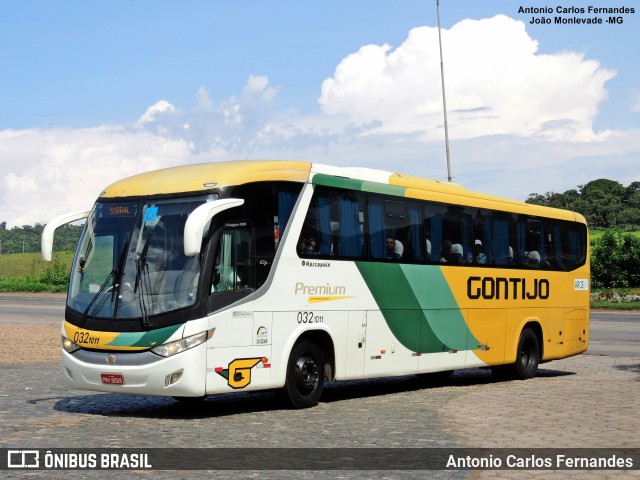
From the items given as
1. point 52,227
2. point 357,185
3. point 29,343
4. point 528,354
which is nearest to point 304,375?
point 357,185

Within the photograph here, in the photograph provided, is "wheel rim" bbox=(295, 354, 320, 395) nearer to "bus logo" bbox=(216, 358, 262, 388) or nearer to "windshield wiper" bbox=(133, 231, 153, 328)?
"bus logo" bbox=(216, 358, 262, 388)

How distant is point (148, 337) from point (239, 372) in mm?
1275

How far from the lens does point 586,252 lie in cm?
2288

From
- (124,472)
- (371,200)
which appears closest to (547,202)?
(371,200)

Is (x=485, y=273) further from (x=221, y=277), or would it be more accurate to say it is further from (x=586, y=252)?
(x=221, y=277)

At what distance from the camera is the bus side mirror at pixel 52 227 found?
14.1m

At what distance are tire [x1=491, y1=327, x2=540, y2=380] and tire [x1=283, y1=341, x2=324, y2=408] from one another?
21.6ft

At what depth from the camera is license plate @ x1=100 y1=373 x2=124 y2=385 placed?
12945 millimetres

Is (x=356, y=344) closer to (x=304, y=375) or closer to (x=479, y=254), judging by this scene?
(x=304, y=375)

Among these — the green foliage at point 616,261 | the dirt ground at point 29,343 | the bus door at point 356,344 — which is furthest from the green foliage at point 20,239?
the bus door at point 356,344

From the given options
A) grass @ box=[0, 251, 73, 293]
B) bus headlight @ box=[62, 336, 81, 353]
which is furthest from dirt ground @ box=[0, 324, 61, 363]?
grass @ box=[0, 251, 73, 293]

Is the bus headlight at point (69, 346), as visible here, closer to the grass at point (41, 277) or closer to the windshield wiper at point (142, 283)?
the windshield wiper at point (142, 283)

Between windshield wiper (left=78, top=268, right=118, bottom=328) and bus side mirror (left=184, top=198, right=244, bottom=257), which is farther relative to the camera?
windshield wiper (left=78, top=268, right=118, bottom=328)

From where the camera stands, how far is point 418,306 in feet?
55.9
